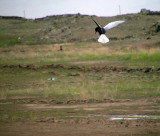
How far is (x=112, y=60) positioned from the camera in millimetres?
31906

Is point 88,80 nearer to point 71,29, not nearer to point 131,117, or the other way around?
point 131,117

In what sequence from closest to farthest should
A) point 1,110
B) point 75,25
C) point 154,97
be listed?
point 1,110
point 154,97
point 75,25

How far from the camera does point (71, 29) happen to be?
77.8m

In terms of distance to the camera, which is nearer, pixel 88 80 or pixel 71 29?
pixel 88 80

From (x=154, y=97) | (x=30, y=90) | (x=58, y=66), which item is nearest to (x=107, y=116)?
(x=154, y=97)

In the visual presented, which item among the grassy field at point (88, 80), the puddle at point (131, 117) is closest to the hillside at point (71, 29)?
the grassy field at point (88, 80)

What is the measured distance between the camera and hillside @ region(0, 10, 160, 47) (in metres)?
63.2

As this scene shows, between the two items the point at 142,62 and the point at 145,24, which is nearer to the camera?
the point at 142,62

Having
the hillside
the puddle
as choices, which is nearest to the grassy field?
the puddle

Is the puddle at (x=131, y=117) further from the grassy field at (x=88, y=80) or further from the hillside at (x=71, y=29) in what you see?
the hillside at (x=71, y=29)

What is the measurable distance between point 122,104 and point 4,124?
460 cm

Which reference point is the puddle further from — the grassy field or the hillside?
the hillside

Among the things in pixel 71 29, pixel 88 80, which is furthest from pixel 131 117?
pixel 71 29

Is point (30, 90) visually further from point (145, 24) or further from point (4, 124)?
point (145, 24)
